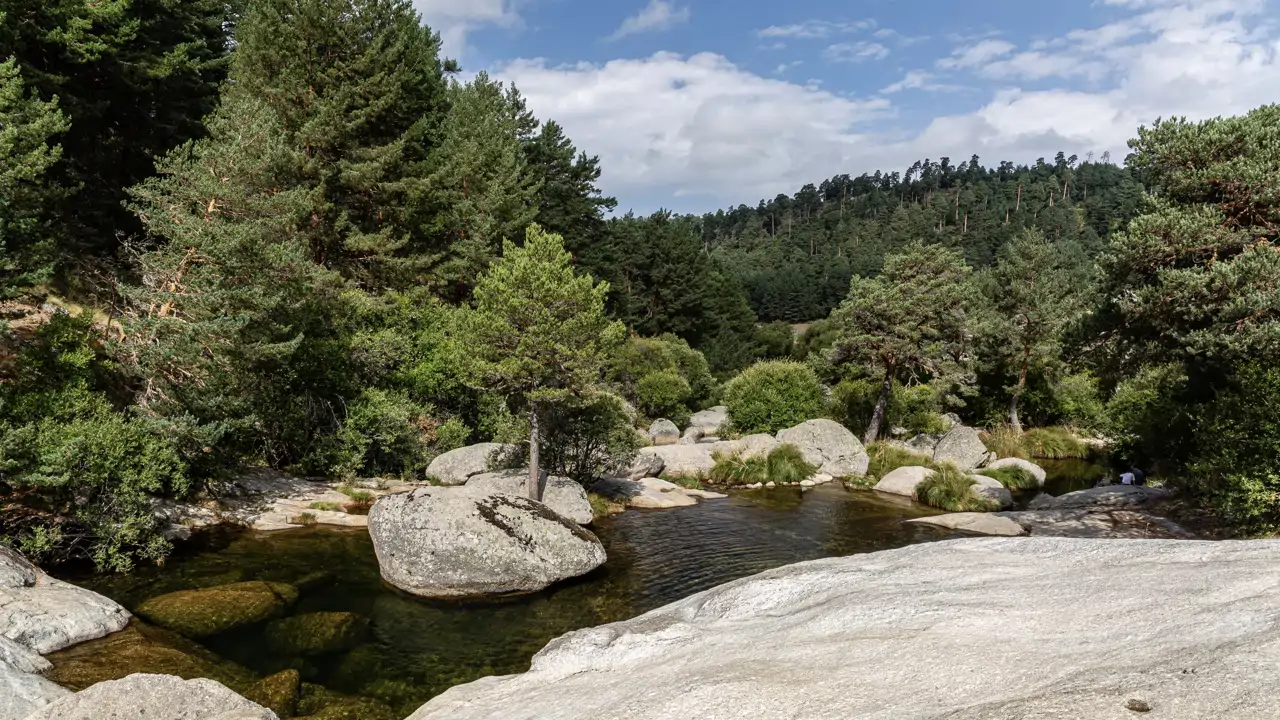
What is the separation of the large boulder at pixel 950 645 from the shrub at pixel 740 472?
19.1m

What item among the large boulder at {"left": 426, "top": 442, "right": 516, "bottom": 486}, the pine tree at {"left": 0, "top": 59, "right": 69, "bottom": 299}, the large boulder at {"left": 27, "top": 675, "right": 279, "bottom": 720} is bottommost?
the large boulder at {"left": 426, "top": 442, "right": 516, "bottom": 486}

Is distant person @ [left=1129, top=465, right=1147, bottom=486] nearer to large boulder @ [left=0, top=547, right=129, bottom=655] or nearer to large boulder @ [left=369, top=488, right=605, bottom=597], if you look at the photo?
large boulder @ [left=369, top=488, right=605, bottom=597]

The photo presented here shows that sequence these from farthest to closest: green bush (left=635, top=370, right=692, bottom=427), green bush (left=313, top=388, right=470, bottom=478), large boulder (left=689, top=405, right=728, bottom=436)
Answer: green bush (left=635, top=370, right=692, bottom=427) → large boulder (left=689, top=405, right=728, bottom=436) → green bush (left=313, top=388, right=470, bottom=478)

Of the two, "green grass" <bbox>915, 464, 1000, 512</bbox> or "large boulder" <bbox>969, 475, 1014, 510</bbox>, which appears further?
"large boulder" <bbox>969, 475, 1014, 510</bbox>

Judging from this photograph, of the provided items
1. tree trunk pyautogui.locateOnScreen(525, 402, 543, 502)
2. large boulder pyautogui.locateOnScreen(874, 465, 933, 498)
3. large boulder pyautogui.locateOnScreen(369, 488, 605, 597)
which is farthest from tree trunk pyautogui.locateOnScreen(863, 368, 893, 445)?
large boulder pyautogui.locateOnScreen(369, 488, 605, 597)

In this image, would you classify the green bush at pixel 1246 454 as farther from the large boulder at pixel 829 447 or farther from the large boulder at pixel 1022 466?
the large boulder at pixel 829 447

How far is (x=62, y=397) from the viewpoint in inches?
615

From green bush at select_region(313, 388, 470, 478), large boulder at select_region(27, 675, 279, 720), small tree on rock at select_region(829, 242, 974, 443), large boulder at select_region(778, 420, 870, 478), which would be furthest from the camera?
small tree on rock at select_region(829, 242, 974, 443)

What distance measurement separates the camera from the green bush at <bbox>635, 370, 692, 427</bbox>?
43.6 metres

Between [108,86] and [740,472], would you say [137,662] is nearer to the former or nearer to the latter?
[740,472]

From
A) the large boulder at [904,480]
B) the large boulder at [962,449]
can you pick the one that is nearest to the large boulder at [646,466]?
the large boulder at [904,480]

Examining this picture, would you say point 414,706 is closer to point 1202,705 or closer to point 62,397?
point 1202,705

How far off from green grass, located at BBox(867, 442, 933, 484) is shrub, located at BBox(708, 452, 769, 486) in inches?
205

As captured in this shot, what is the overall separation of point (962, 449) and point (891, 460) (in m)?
4.52
